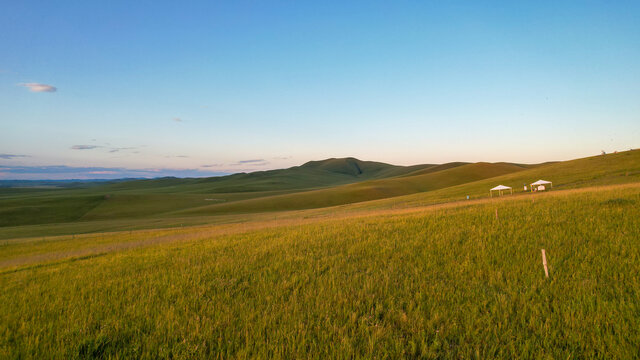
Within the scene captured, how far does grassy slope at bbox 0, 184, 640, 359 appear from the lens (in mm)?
3453

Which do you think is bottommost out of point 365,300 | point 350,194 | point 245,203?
point 245,203

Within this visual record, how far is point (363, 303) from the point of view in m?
4.58

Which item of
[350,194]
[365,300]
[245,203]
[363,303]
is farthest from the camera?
[350,194]

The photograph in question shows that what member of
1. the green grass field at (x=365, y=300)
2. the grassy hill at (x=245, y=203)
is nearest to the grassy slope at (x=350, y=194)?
the grassy hill at (x=245, y=203)

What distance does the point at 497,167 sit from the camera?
120688mm

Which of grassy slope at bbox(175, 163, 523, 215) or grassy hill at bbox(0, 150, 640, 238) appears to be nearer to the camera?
grassy hill at bbox(0, 150, 640, 238)

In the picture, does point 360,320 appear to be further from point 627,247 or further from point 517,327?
point 627,247

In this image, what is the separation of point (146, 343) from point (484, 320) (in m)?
4.69

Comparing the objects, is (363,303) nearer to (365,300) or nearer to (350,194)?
(365,300)

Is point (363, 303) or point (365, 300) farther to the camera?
point (365, 300)

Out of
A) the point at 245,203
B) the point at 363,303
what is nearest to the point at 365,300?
the point at 363,303

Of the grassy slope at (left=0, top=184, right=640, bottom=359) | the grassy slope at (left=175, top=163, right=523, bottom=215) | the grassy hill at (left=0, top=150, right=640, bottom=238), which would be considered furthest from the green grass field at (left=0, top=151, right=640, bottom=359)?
the grassy slope at (left=175, top=163, right=523, bottom=215)

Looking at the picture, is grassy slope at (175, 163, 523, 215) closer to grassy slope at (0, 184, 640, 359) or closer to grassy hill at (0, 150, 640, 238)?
grassy hill at (0, 150, 640, 238)

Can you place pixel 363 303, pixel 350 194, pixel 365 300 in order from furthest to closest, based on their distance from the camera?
pixel 350 194
pixel 365 300
pixel 363 303
